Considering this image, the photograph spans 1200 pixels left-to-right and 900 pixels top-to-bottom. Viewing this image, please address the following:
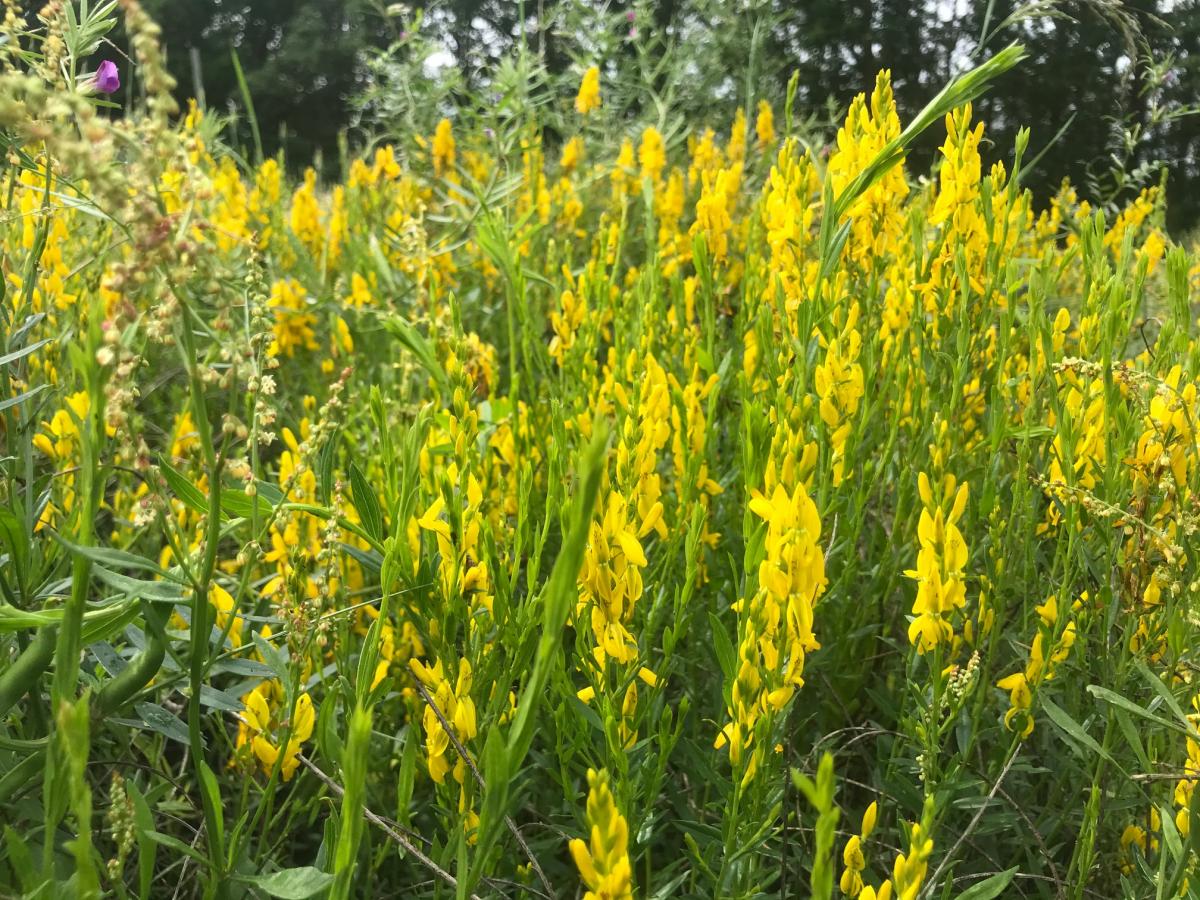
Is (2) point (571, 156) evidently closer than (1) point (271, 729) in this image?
No

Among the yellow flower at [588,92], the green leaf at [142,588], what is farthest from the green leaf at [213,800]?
the yellow flower at [588,92]

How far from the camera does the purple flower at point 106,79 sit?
3.73 feet

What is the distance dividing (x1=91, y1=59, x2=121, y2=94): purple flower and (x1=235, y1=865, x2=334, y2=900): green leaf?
92cm

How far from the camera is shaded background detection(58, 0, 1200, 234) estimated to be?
2.97 meters

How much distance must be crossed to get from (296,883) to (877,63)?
8.66m

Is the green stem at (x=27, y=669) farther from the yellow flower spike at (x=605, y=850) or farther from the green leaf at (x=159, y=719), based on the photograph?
the yellow flower spike at (x=605, y=850)

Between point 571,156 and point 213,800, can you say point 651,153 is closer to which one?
point 571,156

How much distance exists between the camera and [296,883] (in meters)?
0.69

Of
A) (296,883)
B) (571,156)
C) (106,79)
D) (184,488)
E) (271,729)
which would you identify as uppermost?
(106,79)

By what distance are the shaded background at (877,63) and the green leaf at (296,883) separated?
46.8 inches

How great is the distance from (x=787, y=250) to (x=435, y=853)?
0.93m

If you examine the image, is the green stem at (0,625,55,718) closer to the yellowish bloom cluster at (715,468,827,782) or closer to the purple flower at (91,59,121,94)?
the yellowish bloom cluster at (715,468,827,782)

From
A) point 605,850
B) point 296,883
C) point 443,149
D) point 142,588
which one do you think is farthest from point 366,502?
point 443,149

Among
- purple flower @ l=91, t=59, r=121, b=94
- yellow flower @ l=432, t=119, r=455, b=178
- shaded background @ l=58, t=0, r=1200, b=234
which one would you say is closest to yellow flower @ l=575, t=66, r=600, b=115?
shaded background @ l=58, t=0, r=1200, b=234
